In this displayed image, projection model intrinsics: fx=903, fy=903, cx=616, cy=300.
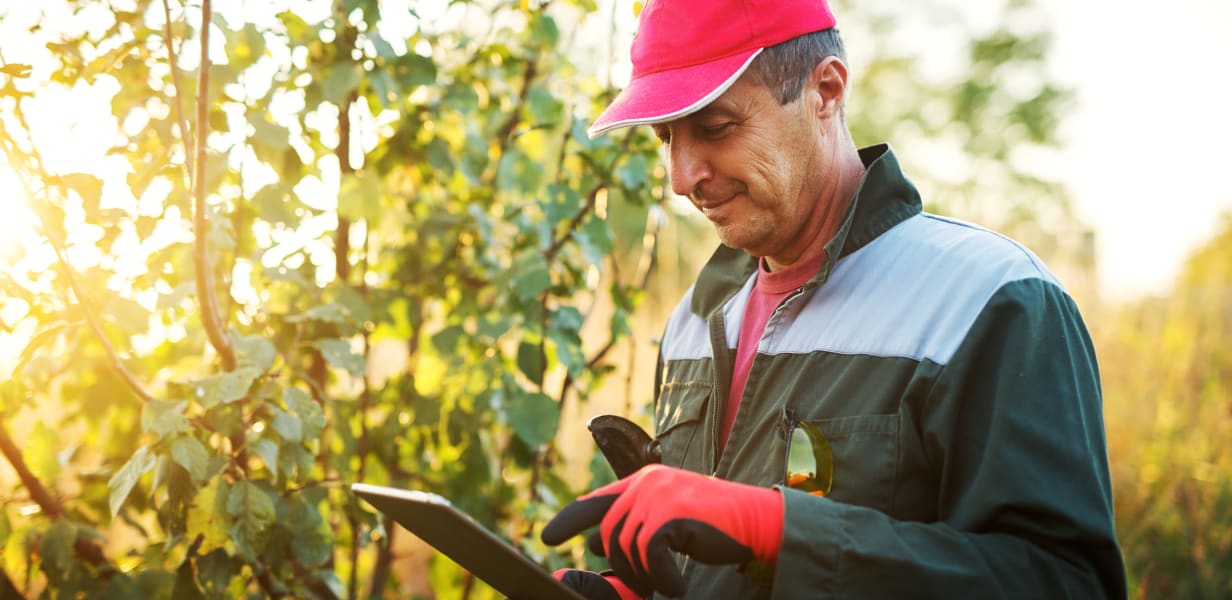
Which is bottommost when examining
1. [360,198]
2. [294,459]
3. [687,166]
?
[294,459]

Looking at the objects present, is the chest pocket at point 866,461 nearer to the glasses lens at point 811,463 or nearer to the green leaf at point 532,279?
the glasses lens at point 811,463

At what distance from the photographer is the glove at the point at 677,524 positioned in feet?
3.54

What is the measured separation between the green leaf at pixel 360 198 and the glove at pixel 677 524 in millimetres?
1401

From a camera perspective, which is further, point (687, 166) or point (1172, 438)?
point (1172, 438)

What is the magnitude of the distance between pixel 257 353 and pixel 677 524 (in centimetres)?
111

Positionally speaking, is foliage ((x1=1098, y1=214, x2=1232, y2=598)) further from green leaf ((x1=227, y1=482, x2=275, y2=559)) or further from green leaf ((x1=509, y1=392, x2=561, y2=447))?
green leaf ((x1=227, y1=482, x2=275, y2=559))

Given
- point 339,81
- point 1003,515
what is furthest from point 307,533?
point 1003,515

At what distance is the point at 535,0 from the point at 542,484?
4.56 feet

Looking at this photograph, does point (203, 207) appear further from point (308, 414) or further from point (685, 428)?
point (685, 428)

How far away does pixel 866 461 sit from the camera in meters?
1.25

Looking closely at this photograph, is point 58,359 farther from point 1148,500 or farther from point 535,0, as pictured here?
point 1148,500

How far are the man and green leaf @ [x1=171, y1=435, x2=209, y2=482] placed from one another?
2.28 feet

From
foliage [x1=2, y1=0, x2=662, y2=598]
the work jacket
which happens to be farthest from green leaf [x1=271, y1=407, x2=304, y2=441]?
the work jacket

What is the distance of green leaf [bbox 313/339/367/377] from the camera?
2.02 metres
